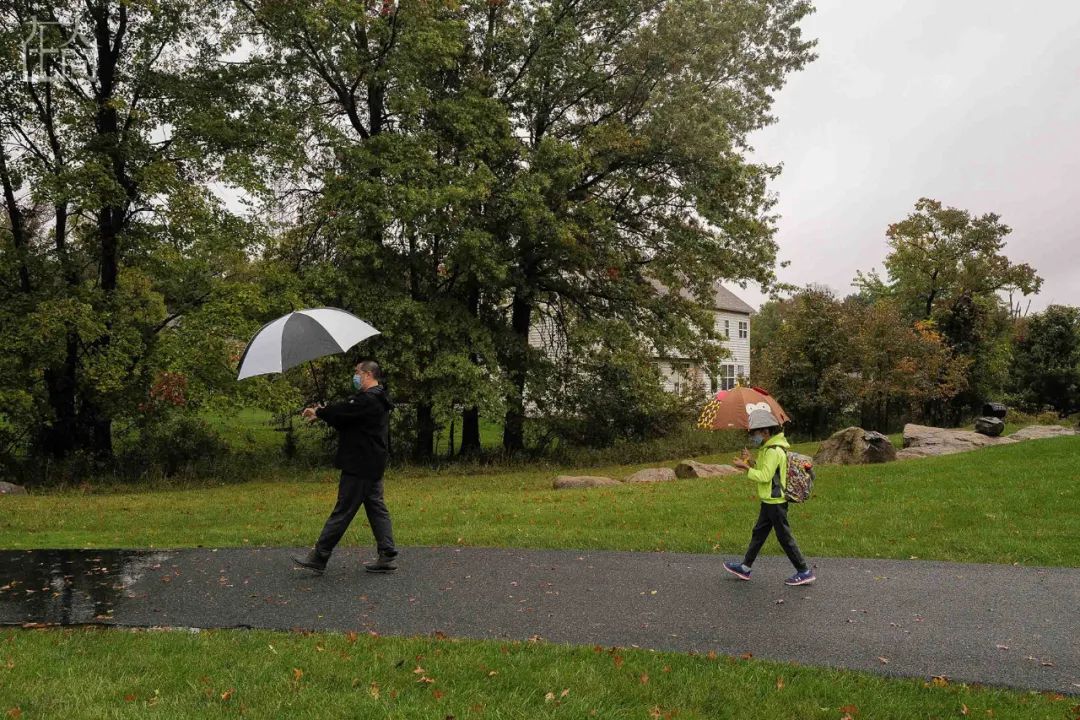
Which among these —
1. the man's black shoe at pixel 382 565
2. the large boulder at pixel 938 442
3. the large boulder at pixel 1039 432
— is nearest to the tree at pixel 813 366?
the large boulder at pixel 938 442

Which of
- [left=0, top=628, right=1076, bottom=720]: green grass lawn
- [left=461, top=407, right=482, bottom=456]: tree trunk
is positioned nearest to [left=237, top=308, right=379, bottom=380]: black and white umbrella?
[left=0, top=628, right=1076, bottom=720]: green grass lawn

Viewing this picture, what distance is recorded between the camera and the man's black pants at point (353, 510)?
7645 millimetres

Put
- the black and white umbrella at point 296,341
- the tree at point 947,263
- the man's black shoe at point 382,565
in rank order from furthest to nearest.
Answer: the tree at point 947,263 → the man's black shoe at point 382,565 → the black and white umbrella at point 296,341

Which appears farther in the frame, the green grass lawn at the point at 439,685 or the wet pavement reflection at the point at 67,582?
the wet pavement reflection at the point at 67,582

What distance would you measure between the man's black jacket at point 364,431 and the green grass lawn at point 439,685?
7.26ft

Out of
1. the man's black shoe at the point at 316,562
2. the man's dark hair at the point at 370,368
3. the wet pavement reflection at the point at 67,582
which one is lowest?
the wet pavement reflection at the point at 67,582

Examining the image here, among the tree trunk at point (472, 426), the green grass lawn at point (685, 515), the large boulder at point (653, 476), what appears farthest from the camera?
the tree trunk at point (472, 426)

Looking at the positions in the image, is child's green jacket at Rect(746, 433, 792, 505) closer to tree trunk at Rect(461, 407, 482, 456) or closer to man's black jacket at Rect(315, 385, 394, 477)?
man's black jacket at Rect(315, 385, 394, 477)

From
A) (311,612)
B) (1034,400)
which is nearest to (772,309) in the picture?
(1034,400)

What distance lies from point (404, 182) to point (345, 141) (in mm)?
2062

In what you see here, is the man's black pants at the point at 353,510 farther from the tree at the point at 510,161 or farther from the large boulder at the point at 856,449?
the large boulder at the point at 856,449

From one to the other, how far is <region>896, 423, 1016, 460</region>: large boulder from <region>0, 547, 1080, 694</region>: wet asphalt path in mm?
12264

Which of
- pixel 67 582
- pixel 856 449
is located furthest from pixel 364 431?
pixel 856 449

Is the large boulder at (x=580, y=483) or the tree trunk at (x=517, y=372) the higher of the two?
the tree trunk at (x=517, y=372)
